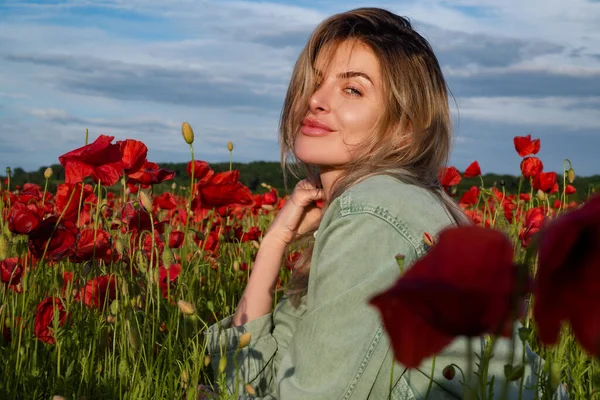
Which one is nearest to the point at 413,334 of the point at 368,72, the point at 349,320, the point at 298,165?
the point at 349,320

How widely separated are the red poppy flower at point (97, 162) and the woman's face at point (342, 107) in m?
0.54

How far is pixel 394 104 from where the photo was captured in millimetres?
2359

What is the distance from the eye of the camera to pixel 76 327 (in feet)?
7.54

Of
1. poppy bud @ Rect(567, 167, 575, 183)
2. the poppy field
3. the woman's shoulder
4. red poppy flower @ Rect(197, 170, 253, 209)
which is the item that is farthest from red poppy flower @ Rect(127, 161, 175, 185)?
poppy bud @ Rect(567, 167, 575, 183)

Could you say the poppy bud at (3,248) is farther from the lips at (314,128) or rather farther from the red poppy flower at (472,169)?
the red poppy flower at (472,169)

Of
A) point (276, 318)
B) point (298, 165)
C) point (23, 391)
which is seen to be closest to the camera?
point (23, 391)

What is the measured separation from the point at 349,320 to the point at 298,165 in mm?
1206

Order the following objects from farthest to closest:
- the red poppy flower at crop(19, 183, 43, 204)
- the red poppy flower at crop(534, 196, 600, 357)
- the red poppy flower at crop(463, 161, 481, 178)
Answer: the red poppy flower at crop(463, 161, 481, 178) < the red poppy flower at crop(19, 183, 43, 204) < the red poppy flower at crop(534, 196, 600, 357)

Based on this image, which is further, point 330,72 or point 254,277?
point 254,277

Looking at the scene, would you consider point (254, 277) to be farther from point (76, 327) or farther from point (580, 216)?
Answer: point (580, 216)

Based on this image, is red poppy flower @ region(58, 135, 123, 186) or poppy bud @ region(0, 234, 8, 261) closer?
poppy bud @ region(0, 234, 8, 261)

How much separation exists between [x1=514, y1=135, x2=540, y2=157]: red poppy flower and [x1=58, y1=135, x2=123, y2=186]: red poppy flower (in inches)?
91.6

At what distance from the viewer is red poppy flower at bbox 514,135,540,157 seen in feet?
12.3

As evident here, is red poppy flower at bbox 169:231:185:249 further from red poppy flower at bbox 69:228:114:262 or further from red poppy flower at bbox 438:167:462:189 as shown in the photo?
red poppy flower at bbox 438:167:462:189
